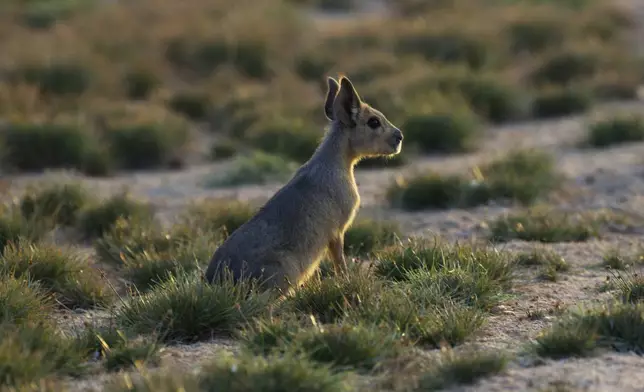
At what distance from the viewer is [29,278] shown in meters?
7.84

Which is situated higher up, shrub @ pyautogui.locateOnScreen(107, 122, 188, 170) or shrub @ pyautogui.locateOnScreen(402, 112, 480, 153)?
shrub @ pyautogui.locateOnScreen(402, 112, 480, 153)

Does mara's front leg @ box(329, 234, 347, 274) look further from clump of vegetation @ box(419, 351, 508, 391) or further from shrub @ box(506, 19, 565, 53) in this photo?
shrub @ box(506, 19, 565, 53)

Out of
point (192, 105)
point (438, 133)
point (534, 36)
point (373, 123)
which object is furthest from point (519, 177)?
point (534, 36)

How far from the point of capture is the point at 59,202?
1111 centimetres

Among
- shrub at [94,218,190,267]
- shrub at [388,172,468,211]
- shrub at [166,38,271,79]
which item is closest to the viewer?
shrub at [94,218,190,267]

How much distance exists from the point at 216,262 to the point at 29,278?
58.3 inches

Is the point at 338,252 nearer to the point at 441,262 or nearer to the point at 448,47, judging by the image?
the point at 441,262

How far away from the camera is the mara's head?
8.20 meters

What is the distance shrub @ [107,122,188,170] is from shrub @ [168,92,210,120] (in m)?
2.39

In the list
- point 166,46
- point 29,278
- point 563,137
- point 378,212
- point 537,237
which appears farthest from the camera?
point 166,46

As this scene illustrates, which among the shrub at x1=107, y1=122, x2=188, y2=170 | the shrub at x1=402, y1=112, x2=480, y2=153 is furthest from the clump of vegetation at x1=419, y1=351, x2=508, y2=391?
the shrub at x1=107, y1=122, x2=188, y2=170

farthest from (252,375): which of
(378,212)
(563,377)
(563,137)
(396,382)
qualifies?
(563,137)

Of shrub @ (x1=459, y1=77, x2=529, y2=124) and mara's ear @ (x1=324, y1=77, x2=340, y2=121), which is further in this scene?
shrub @ (x1=459, y1=77, x2=529, y2=124)

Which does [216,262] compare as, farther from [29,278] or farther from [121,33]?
[121,33]
